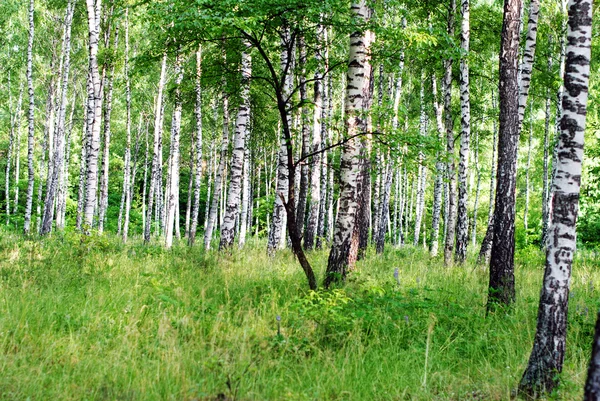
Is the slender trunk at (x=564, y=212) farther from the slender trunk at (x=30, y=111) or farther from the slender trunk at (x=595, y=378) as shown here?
the slender trunk at (x=30, y=111)

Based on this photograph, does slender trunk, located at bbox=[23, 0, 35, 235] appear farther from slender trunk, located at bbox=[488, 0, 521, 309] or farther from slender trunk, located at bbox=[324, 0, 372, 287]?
slender trunk, located at bbox=[488, 0, 521, 309]

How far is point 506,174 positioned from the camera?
6.33 m

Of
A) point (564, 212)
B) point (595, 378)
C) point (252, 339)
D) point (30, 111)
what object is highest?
point (30, 111)

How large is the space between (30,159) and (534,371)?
55.3 ft

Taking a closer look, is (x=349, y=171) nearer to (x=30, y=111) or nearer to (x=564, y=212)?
(x=564, y=212)

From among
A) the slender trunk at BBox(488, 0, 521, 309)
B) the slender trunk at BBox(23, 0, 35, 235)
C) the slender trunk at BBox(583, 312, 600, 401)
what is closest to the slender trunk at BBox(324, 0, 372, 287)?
the slender trunk at BBox(488, 0, 521, 309)

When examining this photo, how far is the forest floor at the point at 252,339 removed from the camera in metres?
3.85

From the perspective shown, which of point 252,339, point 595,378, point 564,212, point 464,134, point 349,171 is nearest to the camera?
point 595,378

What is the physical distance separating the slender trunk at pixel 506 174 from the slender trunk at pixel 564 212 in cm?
213

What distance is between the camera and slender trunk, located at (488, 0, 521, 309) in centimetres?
623

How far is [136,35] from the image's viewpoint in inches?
850

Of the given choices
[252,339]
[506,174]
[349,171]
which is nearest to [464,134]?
[506,174]

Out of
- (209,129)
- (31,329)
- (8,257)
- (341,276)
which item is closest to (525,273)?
(341,276)

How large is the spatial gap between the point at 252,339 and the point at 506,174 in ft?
13.6
